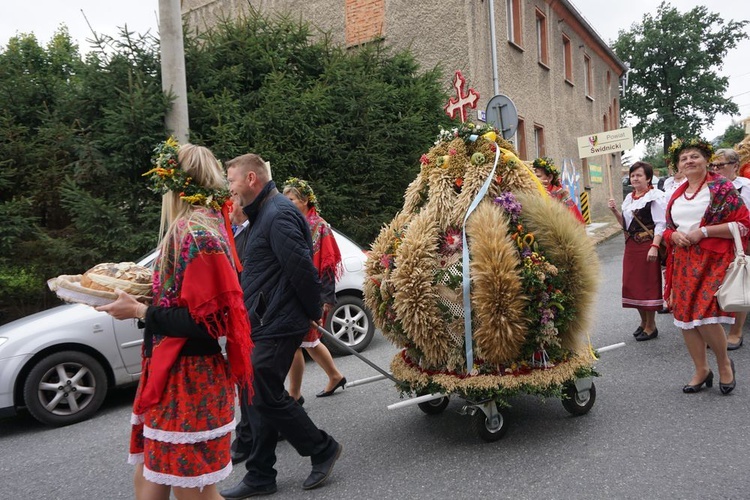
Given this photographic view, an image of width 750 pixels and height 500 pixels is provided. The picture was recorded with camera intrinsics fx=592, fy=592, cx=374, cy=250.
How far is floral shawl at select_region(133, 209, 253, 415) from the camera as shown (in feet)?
7.58

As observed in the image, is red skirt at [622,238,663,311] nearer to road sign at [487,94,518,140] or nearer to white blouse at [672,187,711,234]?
white blouse at [672,187,711,234]

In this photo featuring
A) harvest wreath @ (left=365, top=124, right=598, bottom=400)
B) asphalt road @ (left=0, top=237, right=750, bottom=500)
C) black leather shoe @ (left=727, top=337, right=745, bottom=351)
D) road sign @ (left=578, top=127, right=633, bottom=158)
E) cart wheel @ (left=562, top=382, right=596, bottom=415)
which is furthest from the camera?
road sign @ (left=578, top=127, right=633, bottom=158)

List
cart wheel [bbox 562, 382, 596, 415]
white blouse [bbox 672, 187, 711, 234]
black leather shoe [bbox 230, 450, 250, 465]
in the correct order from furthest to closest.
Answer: white blouse [bbox 672, 187, 711, 234] < cart wheel [bbox 562, 382, 596, 415] < black leather shoe [bbox 230, 450, 250, 465]

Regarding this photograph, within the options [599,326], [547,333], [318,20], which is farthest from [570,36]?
[547,333]

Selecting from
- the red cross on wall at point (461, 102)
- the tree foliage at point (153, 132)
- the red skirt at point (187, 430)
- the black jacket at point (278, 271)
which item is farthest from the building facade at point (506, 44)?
the red skirt at point (187, 430)

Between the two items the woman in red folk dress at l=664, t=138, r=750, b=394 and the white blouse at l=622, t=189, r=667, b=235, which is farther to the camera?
the white blouse at l=622, t=189, r=667, b=235

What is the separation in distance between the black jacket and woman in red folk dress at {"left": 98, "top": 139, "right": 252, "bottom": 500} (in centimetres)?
78

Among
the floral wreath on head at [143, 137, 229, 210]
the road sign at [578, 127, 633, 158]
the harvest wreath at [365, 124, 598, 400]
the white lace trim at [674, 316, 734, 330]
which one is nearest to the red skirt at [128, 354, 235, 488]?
the floral wreath on head at [143, 137, 229, 210]

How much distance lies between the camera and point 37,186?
7762 mm

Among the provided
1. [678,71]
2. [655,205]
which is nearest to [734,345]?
[655,205]

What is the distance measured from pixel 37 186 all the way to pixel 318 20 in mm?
11099

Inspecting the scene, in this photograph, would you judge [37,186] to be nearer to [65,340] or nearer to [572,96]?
[65,340]

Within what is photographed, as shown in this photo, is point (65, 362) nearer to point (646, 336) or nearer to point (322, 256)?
point (322, 256)

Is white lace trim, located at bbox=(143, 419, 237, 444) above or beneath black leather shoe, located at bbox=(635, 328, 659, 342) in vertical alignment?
above
